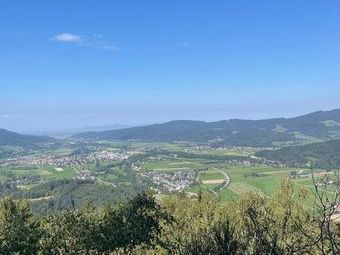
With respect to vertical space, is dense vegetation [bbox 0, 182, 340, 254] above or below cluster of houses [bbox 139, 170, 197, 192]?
above

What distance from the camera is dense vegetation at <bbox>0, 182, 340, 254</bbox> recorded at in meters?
23.3

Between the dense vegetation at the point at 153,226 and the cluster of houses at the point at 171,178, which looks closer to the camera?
the dense vegetation at the point at 153,226

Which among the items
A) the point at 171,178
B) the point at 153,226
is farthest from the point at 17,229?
the point at 171,178

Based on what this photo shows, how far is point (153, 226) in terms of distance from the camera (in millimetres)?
38562

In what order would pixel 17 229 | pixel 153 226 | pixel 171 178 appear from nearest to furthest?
pixel 17 229 → pixel 153 226 → pixel 171 178

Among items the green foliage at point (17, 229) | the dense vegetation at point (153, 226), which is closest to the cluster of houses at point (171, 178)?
the dense vegetation at point (153, 226)

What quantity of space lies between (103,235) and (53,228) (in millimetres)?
4001

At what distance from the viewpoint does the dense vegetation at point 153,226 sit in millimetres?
23266

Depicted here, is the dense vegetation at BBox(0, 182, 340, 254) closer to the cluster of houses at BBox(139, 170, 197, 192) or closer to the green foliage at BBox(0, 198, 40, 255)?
the green foliage at BBox(0, 198, 40, 255)

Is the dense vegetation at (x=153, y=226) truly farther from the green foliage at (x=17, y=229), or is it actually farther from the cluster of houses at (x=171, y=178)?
the cluster of houses at (x=171, y=178)

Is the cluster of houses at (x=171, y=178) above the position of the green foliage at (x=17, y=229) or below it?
below

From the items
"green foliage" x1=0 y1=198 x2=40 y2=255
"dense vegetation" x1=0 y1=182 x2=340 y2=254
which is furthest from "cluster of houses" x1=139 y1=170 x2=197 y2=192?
"green foliage" x1=0 y1=198 x2=40 y2=255

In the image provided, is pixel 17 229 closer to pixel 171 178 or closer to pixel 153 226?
pixel 153 226

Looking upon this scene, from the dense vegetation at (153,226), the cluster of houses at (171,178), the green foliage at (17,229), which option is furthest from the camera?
the cluster of houses at (171,178)
